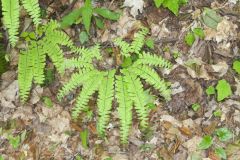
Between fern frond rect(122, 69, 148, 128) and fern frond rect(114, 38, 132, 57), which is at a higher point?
fern frond rect(114, 38, 132, 57)

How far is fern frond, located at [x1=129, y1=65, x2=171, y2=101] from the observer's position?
14.9ft

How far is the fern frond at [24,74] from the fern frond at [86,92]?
66cm

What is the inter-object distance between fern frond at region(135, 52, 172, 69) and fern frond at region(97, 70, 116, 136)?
0.45 m

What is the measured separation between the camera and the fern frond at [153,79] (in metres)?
4.54

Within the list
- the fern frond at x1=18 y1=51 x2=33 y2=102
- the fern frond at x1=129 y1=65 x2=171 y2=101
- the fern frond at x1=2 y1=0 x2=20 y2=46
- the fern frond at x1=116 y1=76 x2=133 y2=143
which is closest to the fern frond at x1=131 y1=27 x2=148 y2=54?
the fern frond at x1=129 y1=65 x2=171 y2=101

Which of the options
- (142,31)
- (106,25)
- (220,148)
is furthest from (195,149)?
(106,25)

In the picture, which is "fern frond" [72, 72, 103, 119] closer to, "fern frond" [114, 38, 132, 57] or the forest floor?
the forest floor

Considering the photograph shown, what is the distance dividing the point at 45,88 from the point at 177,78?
1.75 metres

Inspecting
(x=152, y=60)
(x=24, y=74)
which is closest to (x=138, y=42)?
(x=152, y=60)

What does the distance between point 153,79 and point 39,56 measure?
4.82 ft

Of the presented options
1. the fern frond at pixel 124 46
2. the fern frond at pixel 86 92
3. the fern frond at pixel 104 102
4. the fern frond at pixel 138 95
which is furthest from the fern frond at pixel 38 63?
the fern frond at pixel 138 95

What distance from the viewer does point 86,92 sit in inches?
180

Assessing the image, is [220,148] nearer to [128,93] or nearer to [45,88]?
[128,93]

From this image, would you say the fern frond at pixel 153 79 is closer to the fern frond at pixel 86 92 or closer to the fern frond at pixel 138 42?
the fern frond at pixel 138 42
